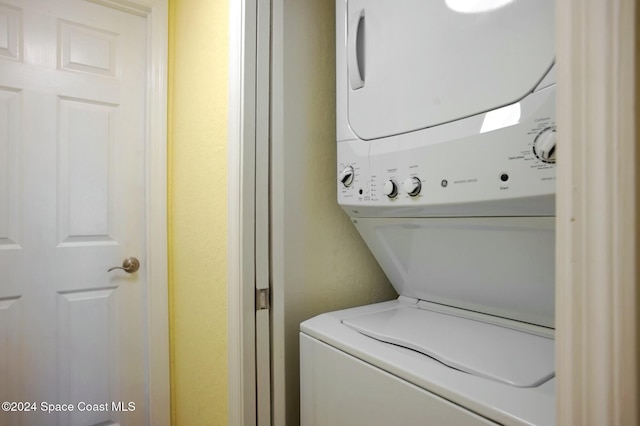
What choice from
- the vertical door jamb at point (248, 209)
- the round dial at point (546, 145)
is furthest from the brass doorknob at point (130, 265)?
the round dial at point (546, 145)

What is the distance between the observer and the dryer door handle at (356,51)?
3.27ft

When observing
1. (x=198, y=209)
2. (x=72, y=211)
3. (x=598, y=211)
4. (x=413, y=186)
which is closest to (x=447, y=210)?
(x=413, y=186)

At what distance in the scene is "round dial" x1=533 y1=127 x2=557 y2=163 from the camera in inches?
23.2

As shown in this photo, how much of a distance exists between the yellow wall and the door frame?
3 cm

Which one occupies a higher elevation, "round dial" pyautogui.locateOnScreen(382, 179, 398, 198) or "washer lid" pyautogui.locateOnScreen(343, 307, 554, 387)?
"round dial" pyautogui.locateOnScreen(382, 179, 398, 198)

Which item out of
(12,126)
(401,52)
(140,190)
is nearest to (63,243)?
(140,190)

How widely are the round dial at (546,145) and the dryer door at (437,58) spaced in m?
0.09

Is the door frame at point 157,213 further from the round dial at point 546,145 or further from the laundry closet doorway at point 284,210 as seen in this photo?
the round dial at point 546,145

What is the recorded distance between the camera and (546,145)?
0.60 metres

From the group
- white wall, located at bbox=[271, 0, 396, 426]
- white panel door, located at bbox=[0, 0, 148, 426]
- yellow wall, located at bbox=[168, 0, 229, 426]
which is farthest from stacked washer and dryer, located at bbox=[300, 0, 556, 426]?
white panel door, located at bbox=[0, 0, 148, 426]

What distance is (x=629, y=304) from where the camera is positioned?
279 mm

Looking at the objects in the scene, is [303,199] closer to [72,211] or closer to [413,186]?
[413,186]

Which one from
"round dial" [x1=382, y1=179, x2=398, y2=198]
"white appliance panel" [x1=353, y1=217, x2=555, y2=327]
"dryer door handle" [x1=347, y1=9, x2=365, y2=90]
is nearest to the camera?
"white appliance panel" [x1=353, y1=217, x2=555, y2=327]

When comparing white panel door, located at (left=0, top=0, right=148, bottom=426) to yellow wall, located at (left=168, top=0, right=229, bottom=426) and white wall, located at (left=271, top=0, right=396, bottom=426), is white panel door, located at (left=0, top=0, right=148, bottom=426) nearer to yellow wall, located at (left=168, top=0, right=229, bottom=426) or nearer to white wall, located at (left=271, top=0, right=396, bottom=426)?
yellow wall, located at (left=168, top=0, right=229, bottom=426)
